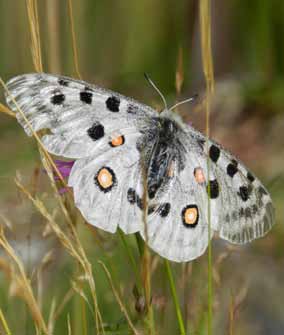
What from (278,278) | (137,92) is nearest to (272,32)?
(137,92)

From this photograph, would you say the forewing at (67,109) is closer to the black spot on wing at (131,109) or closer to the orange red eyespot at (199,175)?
the black spot on wing at (131,109)

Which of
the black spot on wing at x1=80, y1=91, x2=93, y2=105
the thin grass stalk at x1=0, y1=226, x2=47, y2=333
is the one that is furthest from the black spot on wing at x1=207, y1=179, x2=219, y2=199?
the thin grass stalk at x1=0, y1=226, x2=47, y2=333

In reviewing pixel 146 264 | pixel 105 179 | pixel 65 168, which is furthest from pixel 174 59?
pixel 146 264

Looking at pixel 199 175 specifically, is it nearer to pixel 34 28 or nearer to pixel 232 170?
pixel 232 170

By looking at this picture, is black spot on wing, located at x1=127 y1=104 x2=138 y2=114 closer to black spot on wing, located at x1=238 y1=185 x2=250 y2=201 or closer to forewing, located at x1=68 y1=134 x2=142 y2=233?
forewing, located at x1=68 y1=134 x2=142 y2=233

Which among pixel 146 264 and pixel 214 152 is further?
pixel 214 152

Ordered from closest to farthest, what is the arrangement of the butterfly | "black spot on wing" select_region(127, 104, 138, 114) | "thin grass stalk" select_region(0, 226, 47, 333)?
1. "thin grass stalk" select_region(0, 226, 47, 333)
2. the butterfly
3. "black spot on wing" select_region(127, 104, 138, 114)

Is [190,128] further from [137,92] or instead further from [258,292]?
[137,92]
